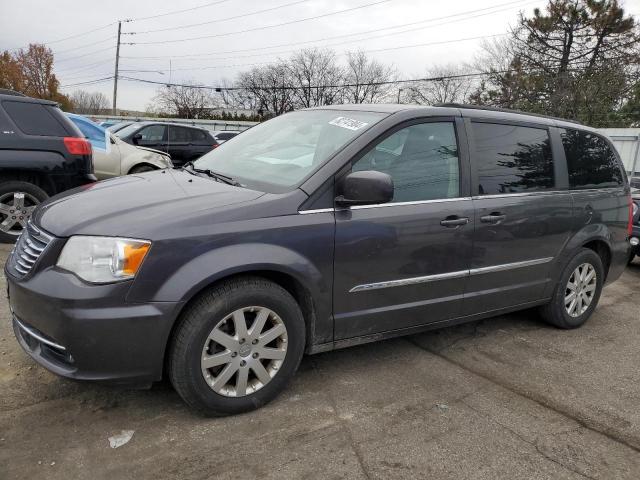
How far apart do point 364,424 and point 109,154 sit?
25.9 ft

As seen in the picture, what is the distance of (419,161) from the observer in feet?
11.4

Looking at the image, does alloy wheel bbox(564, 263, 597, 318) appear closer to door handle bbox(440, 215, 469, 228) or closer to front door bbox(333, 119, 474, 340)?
front door bbox(333, 119, 474, 340)

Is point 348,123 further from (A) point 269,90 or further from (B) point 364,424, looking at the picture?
(A) point 269,90

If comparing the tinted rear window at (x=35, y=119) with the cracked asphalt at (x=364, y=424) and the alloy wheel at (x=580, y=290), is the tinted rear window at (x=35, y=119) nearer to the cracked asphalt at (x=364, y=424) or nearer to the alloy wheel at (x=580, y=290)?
the cracked asphalt at (x=364, y=424)

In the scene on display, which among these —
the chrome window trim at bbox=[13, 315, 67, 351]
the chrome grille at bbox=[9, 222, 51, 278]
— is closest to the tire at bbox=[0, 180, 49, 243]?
the chrome grille at bbox=[9, 222, 51, 278]

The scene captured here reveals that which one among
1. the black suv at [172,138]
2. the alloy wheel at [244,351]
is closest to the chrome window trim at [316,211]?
the alloy wheel at [244,351]

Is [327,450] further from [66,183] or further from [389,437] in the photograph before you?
[66,183]

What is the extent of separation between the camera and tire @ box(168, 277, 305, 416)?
2668mm

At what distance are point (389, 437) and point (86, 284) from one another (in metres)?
1.70

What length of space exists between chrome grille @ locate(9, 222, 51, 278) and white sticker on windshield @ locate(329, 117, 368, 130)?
6.09 feet

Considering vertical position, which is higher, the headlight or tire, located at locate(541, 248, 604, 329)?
the headlight

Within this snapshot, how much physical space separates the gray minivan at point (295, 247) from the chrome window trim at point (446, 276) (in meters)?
0.01

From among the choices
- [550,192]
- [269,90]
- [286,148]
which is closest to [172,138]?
[286,148]

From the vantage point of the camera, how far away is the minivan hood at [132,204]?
2619 mm
